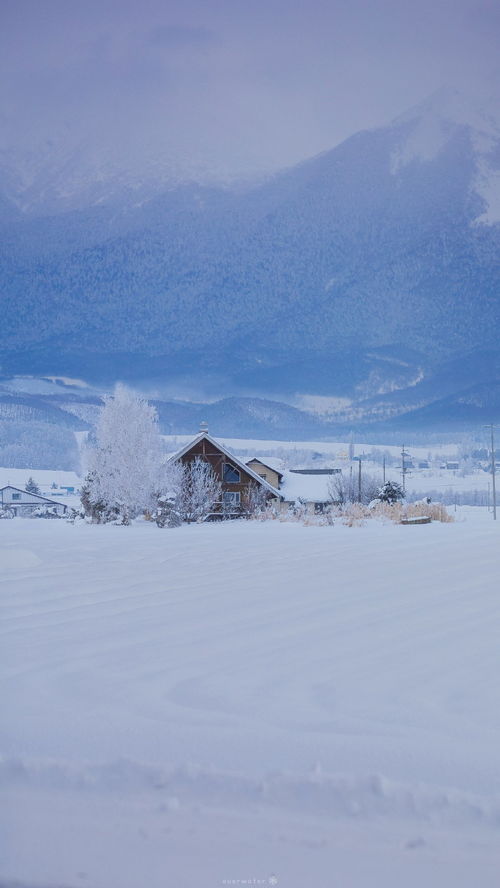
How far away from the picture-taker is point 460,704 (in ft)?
8.84

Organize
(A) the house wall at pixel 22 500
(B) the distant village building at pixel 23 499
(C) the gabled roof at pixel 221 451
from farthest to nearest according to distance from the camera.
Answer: (B) the distant village building at pixel 23 499 → (A) the house wall at pixel 22 500 → (C) the gabled roof at pixel 221 451

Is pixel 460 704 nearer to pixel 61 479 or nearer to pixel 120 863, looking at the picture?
pixel 120 863

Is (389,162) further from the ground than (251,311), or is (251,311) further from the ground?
(389,162)

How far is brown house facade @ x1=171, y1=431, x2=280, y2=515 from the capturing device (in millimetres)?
24405

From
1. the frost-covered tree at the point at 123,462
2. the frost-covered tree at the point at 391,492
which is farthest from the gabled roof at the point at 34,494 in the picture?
the frost-covered tree at the point at 123,462

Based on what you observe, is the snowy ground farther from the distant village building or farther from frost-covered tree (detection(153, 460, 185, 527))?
the distant village building

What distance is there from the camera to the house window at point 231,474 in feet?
85.7

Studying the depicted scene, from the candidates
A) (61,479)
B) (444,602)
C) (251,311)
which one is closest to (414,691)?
(444,602)

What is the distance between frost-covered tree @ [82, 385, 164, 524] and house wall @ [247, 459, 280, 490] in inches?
474

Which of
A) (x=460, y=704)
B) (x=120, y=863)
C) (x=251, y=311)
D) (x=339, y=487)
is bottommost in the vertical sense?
(x=120, y=863)

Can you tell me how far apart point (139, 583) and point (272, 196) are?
7719 centimetres

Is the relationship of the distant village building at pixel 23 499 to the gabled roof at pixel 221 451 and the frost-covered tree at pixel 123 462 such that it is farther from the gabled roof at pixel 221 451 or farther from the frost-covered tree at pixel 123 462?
the frost-covered tree at pixel 123 462

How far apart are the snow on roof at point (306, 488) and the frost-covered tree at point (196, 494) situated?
36.5 ft

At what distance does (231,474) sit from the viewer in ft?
86.1
